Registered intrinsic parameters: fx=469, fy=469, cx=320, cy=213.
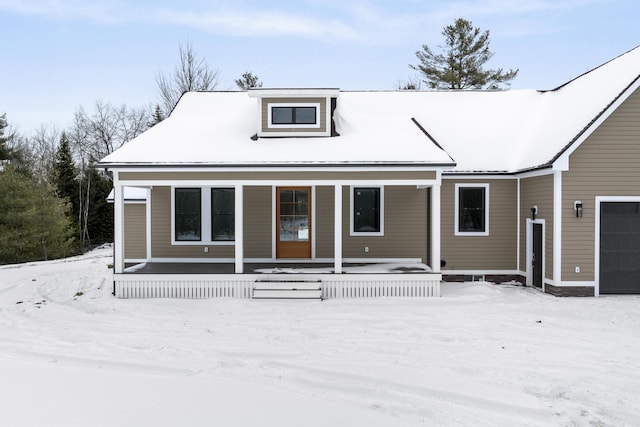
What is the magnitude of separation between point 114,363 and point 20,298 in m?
6.56

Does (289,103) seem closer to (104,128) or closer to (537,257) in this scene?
(537,257)

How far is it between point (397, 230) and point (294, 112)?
442cm

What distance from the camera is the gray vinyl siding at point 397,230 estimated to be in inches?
530

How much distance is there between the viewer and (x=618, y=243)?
1136 cm

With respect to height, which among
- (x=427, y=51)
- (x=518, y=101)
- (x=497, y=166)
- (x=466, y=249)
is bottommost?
(x=466, y=249)

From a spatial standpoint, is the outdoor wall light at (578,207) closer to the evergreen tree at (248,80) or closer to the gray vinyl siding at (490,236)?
the gray vinyl siding at (490,236)

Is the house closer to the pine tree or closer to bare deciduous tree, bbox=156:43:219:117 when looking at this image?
bare deciduous tree, bbox=156:43:219:117

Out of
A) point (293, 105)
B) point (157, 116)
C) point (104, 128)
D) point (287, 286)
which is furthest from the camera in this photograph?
point (104, 128)

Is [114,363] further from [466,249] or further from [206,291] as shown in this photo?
[466,249]

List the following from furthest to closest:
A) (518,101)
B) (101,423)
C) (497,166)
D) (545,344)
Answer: (518,101) < (497,166) < (545,344) < (101,423)

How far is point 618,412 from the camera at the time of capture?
499cm

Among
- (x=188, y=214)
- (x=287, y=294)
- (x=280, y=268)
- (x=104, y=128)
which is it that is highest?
(x=104, y=128)

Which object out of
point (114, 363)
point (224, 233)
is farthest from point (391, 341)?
point (224, 233)

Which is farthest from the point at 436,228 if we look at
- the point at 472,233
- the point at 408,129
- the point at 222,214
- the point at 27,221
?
the point at 27,221
